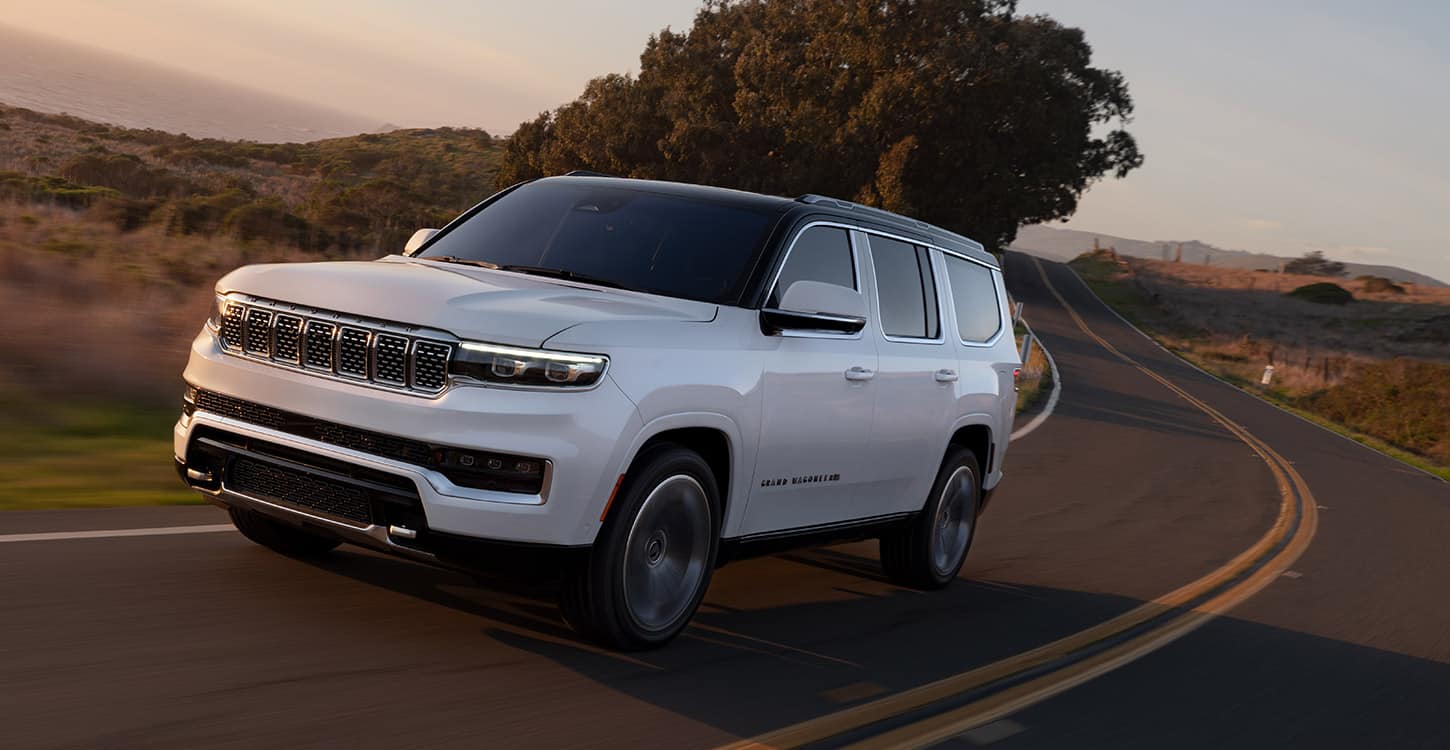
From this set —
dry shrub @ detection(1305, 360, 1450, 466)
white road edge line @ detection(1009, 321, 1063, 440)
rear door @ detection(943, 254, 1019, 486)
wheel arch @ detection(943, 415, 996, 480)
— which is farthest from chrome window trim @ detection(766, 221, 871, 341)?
dry shrub @ detection(1305, 360, 1450, 466)

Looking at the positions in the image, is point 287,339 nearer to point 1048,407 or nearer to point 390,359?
point 390,359

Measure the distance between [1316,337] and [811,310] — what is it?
2768 inches

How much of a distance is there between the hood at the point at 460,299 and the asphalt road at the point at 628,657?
126cm

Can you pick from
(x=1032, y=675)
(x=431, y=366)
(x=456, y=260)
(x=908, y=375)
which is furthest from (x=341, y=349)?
(x=1032, y=675)

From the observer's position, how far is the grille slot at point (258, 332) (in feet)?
17.2

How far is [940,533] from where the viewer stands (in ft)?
26.5

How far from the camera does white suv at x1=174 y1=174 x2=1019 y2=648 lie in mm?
4832

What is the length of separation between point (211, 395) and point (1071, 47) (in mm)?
50311

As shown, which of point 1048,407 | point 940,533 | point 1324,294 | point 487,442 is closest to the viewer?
point 487,442

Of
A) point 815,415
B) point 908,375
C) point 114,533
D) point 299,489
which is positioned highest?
point 908,375

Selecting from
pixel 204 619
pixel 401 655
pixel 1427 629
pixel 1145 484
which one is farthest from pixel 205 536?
pixel 1145 484

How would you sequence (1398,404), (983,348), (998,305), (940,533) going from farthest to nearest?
1. (1398,404)
2. (998,305)
3. (983,348)
4. (940,533)

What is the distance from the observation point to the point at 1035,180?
50.3 m

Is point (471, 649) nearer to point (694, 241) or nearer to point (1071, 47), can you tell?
point (694, 241)
